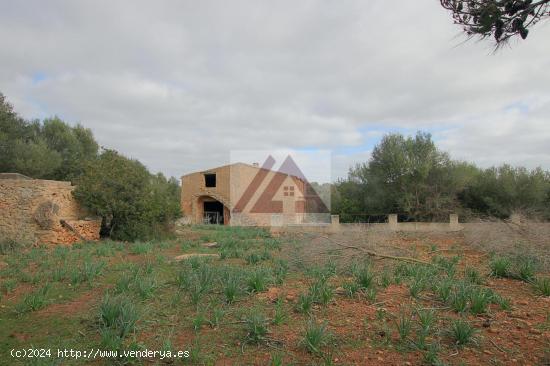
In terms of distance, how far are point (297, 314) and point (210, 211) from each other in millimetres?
28107

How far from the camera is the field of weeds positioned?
12.1 feet

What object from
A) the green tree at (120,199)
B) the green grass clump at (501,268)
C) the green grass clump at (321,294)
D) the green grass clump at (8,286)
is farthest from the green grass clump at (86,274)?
the green tree at (120,199)

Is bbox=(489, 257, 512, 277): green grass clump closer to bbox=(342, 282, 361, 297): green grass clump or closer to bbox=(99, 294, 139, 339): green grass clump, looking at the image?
bbox=(342, 282, 361, 297): green grass clump

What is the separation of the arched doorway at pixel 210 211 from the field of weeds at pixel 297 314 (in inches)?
938

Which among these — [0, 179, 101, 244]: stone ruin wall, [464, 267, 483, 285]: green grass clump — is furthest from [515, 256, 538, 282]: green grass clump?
[0, 179, 101, 244]: stone ruin wall

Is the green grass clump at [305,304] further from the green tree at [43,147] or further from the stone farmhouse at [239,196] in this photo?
the stone farmhouse at [239,196]

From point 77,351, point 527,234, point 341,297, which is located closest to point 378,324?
point 341,297

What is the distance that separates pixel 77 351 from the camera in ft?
12.6

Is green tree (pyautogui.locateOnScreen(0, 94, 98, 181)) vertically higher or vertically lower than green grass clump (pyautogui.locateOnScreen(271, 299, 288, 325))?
higher

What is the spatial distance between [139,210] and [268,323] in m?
12.4

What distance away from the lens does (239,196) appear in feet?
98.6

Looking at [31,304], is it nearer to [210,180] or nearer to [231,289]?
[231,289]

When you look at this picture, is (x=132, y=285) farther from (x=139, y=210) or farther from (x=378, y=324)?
(x=139, y=210)

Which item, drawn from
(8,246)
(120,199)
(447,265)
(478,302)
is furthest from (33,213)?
(478,302)
